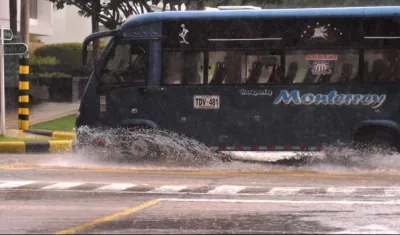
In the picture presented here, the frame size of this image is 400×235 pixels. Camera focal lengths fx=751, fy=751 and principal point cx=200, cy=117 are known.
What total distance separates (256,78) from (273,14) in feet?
4.00

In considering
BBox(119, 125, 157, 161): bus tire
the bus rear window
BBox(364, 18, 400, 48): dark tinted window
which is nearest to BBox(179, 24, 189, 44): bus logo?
BBox(119, 125, 157, 161): bus tire

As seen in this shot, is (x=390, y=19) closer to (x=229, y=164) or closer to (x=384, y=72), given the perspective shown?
(x=384, y=72)

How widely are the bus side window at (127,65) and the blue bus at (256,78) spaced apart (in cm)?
2

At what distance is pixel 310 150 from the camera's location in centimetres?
1384

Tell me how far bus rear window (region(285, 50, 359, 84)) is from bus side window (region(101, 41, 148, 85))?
2737 mm

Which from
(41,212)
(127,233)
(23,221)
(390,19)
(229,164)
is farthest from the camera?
(229,164)

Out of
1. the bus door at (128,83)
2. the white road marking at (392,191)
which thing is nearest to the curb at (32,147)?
the bus door at (128,83)

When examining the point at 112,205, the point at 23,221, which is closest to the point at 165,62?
the point at 112,205

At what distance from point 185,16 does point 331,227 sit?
6909 millimetres

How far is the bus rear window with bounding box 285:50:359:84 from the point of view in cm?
1368

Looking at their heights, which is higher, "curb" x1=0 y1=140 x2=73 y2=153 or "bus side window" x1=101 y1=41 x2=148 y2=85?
"bus side window" x1=101 y1=41 x2=148 y2=85

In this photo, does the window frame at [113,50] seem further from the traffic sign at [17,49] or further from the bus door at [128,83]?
the traffic sign at [17,49]

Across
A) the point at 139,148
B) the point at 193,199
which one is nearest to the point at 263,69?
the point at 139,148

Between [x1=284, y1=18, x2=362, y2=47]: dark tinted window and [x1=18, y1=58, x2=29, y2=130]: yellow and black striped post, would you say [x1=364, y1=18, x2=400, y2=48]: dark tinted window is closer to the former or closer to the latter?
[x1=284, y1=18, x2=362, y2=47]: dark tinted window
